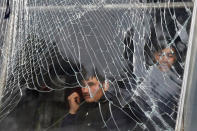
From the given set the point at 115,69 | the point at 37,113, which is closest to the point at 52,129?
the point at 37,113

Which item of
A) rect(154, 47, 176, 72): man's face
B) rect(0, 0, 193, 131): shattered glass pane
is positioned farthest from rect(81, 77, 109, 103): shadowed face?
rect(154, 47, 176, 72): man's face

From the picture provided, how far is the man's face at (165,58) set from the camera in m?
1.09

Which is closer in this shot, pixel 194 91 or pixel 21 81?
pixel 194 91

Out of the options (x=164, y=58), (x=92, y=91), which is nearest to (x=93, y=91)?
(x=92, y=91)

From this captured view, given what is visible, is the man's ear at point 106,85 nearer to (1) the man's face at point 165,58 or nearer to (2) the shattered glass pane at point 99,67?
(2) the shattered glass pane at point 99,67

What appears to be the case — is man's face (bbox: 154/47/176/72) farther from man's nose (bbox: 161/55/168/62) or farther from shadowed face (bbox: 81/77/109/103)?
shadowed face (bbox: 81/77/109/103)

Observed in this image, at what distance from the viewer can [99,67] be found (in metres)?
1.15

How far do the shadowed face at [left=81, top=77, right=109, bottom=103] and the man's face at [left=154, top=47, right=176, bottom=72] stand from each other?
0.67ft

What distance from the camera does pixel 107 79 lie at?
113cm

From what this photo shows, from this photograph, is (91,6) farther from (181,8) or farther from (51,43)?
(181,8)

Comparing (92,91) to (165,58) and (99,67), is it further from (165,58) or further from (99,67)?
(165,58)

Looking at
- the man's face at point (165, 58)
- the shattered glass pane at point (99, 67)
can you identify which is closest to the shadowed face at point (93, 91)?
the shattered glass pane at point (99, 67)

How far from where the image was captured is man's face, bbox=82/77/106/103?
44.3 inches

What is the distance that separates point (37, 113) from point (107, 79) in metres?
0.29
